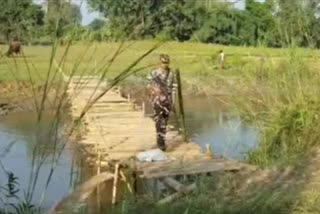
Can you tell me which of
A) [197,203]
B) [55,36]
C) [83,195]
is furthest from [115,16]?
[197,203]

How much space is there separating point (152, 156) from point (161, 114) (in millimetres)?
931

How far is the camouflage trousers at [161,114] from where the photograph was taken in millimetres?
8109

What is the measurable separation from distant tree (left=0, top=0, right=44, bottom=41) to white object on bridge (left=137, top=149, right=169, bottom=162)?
476cm

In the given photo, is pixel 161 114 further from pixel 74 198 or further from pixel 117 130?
pixel 74 198

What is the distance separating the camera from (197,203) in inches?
197

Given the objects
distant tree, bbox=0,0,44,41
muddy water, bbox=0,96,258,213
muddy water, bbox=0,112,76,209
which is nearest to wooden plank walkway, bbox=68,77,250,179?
muddy water, bbox=0,96,258,213

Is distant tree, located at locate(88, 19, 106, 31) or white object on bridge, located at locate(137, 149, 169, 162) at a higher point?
distant tree, located at locate(88, 19, 106, 31)

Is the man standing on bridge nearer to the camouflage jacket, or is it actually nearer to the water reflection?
the camouflage jacket

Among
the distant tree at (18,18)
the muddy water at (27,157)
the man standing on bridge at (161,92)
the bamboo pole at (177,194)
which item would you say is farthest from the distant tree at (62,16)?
the man standing on bridge at (161,92)

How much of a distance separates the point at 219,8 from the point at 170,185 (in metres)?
3.97

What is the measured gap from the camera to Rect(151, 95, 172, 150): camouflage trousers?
26.6 ft

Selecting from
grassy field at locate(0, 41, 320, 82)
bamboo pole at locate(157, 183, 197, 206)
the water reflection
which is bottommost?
the water reflection

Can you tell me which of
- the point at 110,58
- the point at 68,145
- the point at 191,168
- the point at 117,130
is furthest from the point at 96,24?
the point at 68,145

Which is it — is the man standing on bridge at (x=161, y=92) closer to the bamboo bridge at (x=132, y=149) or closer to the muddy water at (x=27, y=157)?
the bamboo bridge at (x=132, y=149)
